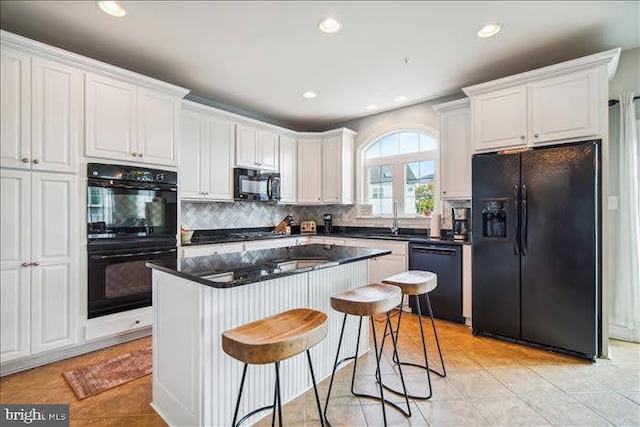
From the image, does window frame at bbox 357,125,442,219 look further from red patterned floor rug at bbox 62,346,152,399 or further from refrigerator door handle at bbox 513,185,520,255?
red patterned floor rug at bbox 62,346,152,399

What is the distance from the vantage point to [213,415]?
5.25ft

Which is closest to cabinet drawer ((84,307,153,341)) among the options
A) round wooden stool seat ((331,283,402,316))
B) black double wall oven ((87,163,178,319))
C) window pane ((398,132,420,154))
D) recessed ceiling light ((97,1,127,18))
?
black double wall oven ((87,163,178,319))

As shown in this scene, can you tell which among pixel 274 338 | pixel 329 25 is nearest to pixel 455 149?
pixel 329 25

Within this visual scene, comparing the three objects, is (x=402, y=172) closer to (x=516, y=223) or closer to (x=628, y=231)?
(x=516, y=223)

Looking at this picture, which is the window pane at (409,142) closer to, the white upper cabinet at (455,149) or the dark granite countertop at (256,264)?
the white upper cabinet at (455,149)

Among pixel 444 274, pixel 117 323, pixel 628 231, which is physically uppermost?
pixel 628 231

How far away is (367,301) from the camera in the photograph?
5.64 ft

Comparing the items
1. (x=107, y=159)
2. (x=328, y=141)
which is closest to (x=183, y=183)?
(x=107, y=159)

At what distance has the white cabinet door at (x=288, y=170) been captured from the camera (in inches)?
188

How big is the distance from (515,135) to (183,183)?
3523mm

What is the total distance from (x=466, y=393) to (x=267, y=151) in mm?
3673

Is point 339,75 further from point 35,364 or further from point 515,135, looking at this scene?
point 35,364

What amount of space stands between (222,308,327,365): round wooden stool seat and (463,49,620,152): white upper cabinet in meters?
2.66

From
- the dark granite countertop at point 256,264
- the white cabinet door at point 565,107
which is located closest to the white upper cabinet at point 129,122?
the dark granite countertop at point 256,264
